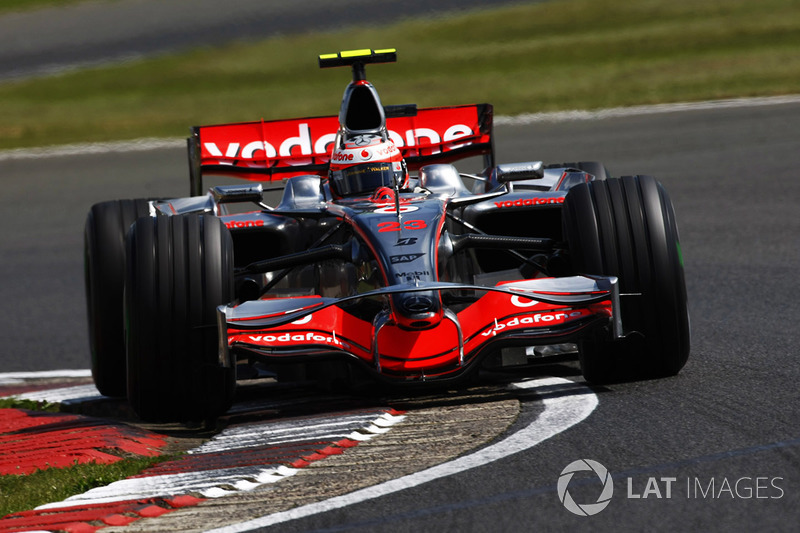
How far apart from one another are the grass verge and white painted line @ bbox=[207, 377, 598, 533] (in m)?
15.7

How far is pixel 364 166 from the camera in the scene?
25.4ft

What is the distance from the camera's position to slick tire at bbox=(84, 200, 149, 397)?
7.57 meters

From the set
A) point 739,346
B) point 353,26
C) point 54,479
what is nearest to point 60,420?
point 54,479

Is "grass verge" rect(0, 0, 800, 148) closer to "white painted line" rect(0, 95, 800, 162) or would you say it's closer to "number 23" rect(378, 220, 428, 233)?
"white painted line" rect(0, 95, 800, 162)

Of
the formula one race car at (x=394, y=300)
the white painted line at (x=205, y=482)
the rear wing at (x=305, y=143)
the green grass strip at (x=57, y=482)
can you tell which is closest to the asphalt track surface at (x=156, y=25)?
the rear wing at (x=305, y=143)

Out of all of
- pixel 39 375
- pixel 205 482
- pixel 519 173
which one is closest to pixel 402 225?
pixel 519 173

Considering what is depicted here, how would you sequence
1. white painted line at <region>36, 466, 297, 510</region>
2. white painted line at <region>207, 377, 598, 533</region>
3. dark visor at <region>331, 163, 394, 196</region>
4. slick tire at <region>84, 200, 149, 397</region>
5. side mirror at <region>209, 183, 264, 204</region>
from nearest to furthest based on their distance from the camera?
white painted line at <region>207, 377, 598, 533</region>, white painted line at <region>36, 466, 297, 510</region>, slick tire at <region>84, 200, 149, 397</region>, dark visor at <region>331, 163, 394, 196</region>, side mirror at <region>209, 183, 264, 204</region>

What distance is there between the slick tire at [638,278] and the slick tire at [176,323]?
177 centimetres

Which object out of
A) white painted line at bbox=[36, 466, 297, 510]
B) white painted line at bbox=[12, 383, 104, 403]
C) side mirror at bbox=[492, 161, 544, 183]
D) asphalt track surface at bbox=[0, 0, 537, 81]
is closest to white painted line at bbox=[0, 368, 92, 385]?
white painted line at bbox=[12, 383, 104, 403]

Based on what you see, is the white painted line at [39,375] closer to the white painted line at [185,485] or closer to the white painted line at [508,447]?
the white painted line at [508,447]

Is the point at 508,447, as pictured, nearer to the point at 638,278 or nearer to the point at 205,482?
the point at 205,482

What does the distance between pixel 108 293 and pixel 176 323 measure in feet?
5.78

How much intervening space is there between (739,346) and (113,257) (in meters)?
3.72

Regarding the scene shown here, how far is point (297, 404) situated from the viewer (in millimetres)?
6570
